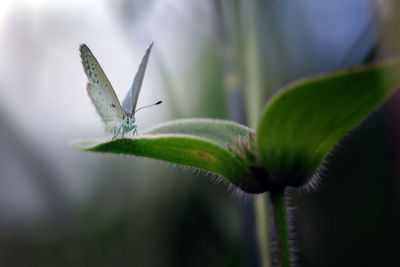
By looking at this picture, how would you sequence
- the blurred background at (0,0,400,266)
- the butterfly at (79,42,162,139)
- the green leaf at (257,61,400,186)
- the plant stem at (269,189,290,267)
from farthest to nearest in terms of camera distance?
1. the blurred background at (0,0,400,266)
2. the butterfly at (79,42,162,139)
3. the plant stem at (269,189,290,267)
4. the green leaf at (257,61,400,186)

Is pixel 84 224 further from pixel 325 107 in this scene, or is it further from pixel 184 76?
pixel 325 107

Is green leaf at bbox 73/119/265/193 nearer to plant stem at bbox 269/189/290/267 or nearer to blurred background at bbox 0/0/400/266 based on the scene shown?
plant stem at bbox 269/189/290/267

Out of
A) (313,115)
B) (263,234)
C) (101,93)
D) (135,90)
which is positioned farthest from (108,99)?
(313,115)

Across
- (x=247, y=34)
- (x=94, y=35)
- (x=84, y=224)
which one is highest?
(x=94, y=35)

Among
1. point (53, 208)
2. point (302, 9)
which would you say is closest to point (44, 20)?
point (53, 208)

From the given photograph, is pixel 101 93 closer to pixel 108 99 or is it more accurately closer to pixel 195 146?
pixel 108 99

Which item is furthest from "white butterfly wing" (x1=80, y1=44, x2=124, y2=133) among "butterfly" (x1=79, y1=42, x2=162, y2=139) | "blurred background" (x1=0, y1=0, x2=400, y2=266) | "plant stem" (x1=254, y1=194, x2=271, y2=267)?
"plant stem" (x1=254, y1=194, x2=271, y2=267)

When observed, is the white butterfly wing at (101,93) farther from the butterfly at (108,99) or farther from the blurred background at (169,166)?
the blurred background at (169,166)
